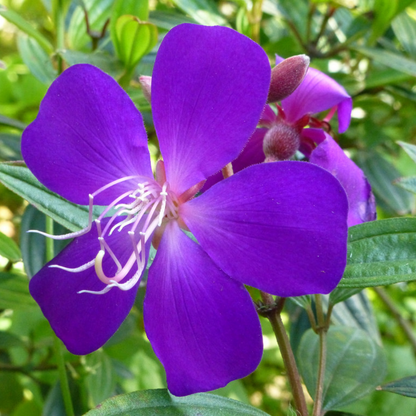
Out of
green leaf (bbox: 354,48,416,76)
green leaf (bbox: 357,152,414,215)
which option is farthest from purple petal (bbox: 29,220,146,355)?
green leaf (bbox: 357,152,414,215)

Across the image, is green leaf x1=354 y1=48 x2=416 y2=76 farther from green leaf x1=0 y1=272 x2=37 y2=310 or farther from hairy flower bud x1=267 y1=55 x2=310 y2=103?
A: green leaf x1=0 y1=272 x2=37 y2=310

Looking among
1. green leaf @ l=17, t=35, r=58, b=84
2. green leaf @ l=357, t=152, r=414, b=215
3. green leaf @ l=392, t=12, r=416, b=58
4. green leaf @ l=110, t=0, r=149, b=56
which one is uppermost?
green leaf @ l=110, t=0, r=149, b=56

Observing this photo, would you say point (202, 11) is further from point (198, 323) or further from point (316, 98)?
point (198, 323)

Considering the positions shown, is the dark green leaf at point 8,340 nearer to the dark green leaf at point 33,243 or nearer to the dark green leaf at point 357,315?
the dark green leaf at point 33,243

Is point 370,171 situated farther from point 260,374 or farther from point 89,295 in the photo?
point 89,295

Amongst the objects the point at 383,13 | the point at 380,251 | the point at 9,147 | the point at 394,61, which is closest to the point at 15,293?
the point at 9,147

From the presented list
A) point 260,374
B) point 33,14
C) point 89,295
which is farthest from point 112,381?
point 33,14
